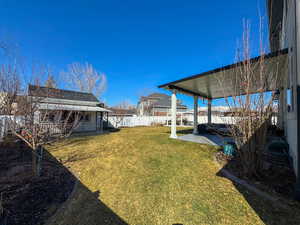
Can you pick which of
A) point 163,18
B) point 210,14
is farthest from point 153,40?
point 210,14

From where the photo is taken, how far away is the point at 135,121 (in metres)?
19.2

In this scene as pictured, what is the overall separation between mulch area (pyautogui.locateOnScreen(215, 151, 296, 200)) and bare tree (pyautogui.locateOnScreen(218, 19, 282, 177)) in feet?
0.64

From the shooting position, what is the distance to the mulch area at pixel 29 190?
2123 millimetres

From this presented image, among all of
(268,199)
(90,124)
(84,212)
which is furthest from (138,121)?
(268,199)

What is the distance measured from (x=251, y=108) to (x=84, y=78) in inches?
878

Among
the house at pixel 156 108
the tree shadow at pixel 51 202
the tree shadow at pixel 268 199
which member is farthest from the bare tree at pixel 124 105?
the tree shadow at pixel 268 199

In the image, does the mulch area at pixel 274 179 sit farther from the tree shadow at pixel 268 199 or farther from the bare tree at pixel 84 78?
the bare tree at pixel 84 78

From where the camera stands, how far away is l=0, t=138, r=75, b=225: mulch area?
2.12 meters

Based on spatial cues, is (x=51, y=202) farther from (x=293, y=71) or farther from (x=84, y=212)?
(x=293, y=71)

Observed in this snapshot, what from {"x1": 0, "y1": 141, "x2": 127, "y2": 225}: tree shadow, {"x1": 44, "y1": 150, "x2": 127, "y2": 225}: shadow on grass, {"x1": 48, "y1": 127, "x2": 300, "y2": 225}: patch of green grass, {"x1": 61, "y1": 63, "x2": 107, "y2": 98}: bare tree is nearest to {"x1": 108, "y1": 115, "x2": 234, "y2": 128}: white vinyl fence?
{"x1": 61, "y1": 63, "x2": 107, "y2": 98}: bare tree

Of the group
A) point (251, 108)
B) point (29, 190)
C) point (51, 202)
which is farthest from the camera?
point (251, 108)

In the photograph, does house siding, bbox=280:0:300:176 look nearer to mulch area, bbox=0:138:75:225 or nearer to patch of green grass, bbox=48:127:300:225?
patch of green grass, bbox=48:127:300:225

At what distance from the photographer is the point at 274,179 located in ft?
9.79

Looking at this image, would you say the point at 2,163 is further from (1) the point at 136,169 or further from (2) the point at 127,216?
(2) the point at 127,216
